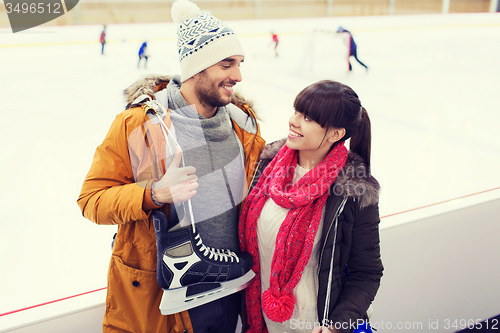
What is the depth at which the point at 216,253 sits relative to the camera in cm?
100

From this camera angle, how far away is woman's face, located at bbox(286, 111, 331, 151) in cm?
100


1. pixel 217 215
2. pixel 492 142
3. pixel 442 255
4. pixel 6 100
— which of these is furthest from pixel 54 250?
pixel 492 142

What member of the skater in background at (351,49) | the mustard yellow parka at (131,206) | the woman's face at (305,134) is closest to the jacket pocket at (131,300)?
the mustard yellow parka at (131,206)

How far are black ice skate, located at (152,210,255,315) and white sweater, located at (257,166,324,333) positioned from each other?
0.08m

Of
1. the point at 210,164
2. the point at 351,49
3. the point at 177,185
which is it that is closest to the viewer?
the point at 177,185

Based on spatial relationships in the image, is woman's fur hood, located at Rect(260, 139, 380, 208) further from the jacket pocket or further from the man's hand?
the jacket pocket

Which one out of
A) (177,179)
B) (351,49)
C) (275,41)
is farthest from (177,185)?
(351,49)

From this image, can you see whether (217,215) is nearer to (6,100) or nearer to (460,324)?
(460,324)

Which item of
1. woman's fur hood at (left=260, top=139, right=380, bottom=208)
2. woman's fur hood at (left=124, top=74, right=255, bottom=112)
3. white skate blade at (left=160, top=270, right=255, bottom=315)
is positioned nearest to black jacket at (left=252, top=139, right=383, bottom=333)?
woman's fur hood at (left=260, top=139, right=380, bottom=208)

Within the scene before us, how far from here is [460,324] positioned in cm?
200

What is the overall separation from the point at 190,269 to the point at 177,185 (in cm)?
24

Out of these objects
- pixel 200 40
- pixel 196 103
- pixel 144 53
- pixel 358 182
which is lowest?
pixel 358 182

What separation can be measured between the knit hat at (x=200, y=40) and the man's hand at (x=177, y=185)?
347 millimetres

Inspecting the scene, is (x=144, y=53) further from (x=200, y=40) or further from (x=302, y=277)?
(x=302, y=277)
